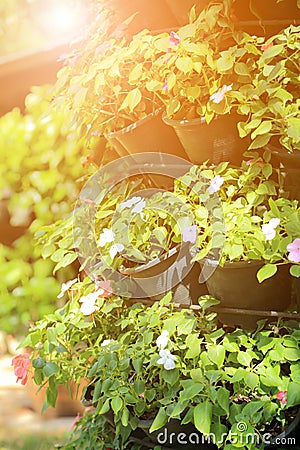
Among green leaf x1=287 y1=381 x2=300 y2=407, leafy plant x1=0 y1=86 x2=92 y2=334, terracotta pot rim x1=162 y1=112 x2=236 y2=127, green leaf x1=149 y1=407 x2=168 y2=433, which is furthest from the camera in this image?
leafy plant x1=0 y1=86 x2=92 y2=334

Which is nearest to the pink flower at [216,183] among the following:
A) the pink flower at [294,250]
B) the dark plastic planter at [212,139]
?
the dark plastic planter at [212,139]

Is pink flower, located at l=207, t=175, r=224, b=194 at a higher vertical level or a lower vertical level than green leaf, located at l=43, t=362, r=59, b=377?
higher

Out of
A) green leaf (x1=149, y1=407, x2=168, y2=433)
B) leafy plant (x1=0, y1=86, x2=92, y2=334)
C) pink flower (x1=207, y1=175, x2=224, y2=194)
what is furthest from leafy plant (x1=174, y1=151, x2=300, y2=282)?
leafy plant (x1=0, y1=86, x2=92, y2=334)

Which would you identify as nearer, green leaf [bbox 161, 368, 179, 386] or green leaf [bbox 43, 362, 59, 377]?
green leaf [bbox 161, 368, 179, 386]

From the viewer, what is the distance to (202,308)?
5.06ft

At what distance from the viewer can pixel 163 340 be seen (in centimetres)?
148

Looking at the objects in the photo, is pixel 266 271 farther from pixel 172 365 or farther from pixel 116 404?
pixel 116 404

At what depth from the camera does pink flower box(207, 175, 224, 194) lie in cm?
151

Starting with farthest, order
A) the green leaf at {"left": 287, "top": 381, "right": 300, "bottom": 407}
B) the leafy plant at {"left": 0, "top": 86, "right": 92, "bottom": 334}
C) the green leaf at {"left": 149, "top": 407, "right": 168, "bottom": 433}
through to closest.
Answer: the leafy plant at {"left": 0, "top": 86, "right": 92, "bottom": 334} → the green leaf at {"left": 149, "top": 407, "right": 168, "bottom": 433} → the green leaf at {"left": 287, "top": 381, "right": 300, "bottom": 407}

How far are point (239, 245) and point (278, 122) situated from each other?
10.7 inches

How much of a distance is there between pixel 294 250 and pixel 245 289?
0.17 metres

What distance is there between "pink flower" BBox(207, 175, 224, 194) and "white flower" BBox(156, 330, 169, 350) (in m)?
0.33

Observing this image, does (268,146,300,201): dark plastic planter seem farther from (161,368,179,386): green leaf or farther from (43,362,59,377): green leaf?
(43,362,59,377): green leaf

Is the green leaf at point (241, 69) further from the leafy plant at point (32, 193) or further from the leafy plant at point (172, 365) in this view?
the leafy plant at point (32, 193)
